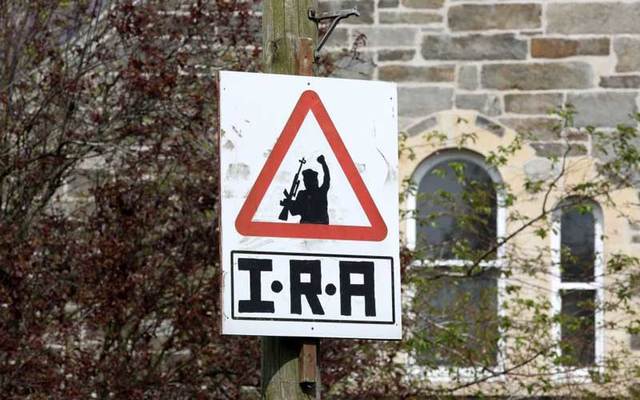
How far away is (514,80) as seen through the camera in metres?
15.3

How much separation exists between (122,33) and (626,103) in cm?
507

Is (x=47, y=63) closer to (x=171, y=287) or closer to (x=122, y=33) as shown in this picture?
(x=122, y=33)

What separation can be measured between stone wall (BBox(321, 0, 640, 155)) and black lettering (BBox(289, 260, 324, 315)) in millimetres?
7764

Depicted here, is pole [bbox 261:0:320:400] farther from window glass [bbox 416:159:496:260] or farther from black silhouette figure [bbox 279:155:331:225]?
window glass [bbox 416:159:496:260]

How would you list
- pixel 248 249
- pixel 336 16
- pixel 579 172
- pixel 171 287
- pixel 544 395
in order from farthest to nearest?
pixel 579 172
pixel 544 395
pixel 171 287
pixel 336 16
pixel 248 249

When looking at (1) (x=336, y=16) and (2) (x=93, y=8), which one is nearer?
(1) (x=336, y=16)

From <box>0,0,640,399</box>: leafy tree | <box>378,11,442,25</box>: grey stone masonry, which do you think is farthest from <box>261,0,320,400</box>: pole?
<box>378,11,442,25</box>: grey stone masonry

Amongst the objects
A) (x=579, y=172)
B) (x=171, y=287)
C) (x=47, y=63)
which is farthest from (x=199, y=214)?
(x=579, y=172)

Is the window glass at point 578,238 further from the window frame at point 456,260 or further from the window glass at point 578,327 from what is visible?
the window frame at point 456,260

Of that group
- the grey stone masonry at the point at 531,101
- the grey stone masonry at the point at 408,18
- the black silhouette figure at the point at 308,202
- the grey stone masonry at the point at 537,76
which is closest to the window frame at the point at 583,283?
the grey stone masonry at the point at 531,101

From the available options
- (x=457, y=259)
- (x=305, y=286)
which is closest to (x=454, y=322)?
(x=457, y=259)

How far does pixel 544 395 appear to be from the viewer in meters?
13.4

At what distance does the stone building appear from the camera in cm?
1509

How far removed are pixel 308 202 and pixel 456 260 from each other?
637 centimetres
